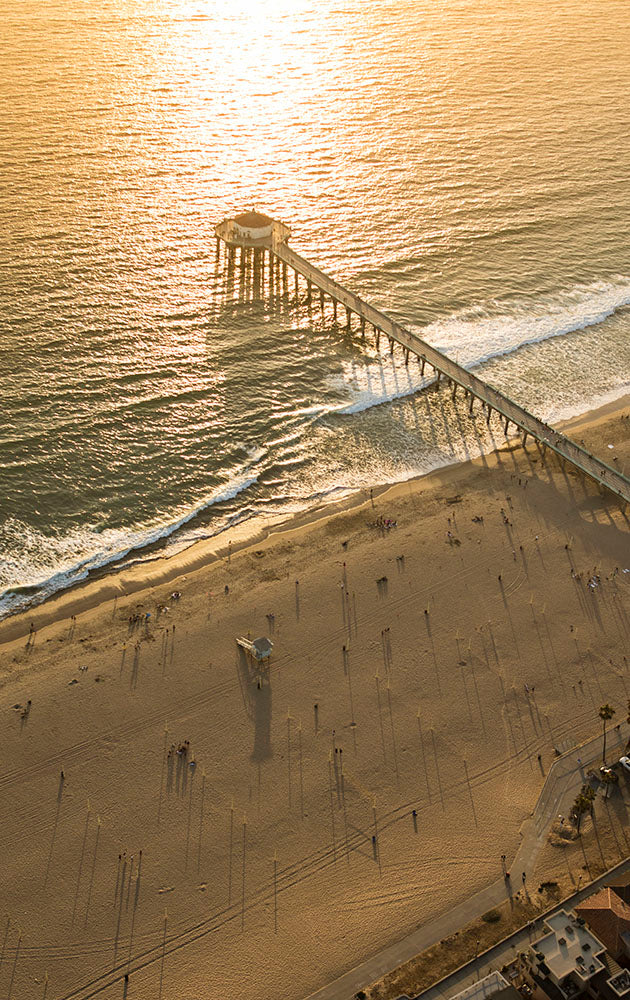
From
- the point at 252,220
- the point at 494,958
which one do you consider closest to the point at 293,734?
the point at 494,958

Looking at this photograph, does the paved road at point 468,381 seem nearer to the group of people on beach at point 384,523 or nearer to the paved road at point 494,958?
the group of people on beach at point 384,523

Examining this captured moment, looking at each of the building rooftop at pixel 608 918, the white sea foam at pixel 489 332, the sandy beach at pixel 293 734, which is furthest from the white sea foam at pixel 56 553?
the building rooftop at pixel 608 918

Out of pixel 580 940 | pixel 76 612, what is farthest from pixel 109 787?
pixel 580 940

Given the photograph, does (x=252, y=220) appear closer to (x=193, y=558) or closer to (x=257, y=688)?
(x=193, y=558)

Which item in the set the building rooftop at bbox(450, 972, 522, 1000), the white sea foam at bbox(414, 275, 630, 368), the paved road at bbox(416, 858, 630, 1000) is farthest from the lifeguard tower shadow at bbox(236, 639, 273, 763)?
the white sea foam at bbox(414, 275, 630, 368)

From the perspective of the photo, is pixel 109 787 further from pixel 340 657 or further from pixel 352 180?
pixel 352 180
